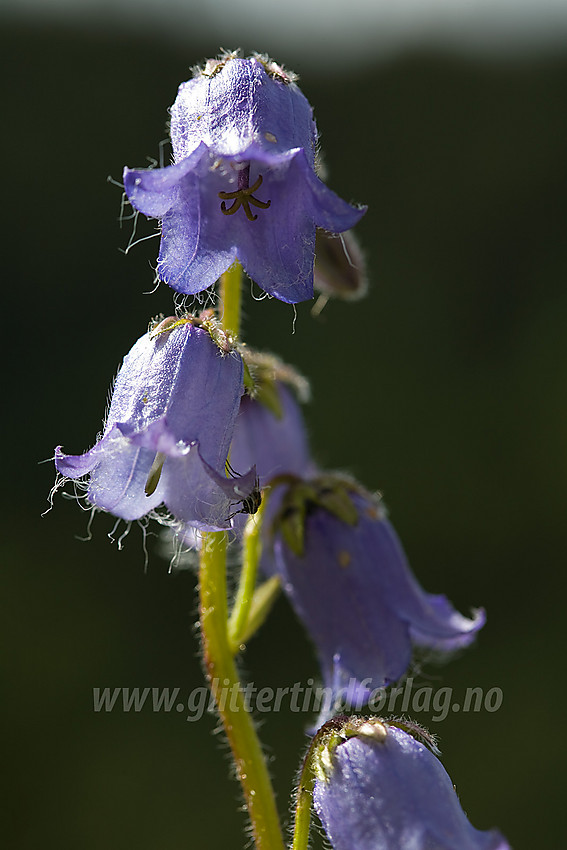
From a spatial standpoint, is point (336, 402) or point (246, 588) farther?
point (336, 402)

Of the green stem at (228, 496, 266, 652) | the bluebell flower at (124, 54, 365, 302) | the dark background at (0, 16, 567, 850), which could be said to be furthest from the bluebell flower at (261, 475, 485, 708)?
the dark background at (0, 16, 567, 850)

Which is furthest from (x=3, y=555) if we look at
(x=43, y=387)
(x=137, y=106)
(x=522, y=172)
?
(x=522, y=172)

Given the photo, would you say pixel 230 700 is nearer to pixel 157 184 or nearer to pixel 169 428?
pixel 169 428

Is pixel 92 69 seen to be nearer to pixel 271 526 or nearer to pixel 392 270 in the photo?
pixel 392 270

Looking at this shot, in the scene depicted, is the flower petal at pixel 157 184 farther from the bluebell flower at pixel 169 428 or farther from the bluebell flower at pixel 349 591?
the bluebell flower at pixel 349 591

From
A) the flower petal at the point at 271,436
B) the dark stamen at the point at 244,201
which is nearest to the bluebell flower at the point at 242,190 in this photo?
the dark stamen at the point at 244,201

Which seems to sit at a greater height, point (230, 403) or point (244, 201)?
point (244, 201)

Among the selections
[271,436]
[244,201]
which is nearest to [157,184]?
[244,201]

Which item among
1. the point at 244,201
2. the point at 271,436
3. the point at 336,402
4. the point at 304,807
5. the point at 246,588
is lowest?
the point at 304,807
